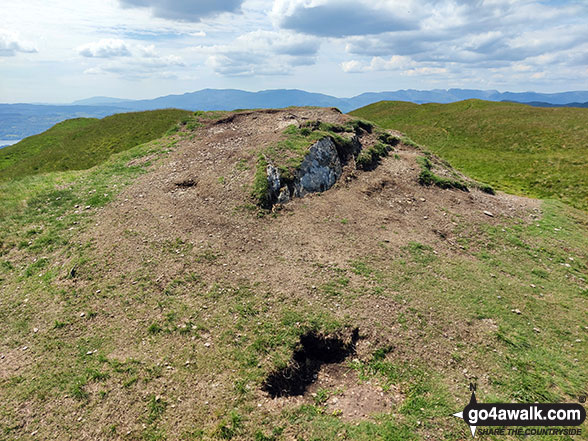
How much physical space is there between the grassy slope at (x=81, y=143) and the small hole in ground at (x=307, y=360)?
128 feet

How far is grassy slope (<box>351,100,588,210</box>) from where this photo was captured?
33.5 meters

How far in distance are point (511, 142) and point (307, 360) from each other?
177ft

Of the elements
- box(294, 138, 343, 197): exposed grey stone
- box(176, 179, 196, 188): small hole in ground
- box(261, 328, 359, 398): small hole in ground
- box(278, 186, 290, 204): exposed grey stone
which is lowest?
box(261, 328, 359, 398): small hole in ground

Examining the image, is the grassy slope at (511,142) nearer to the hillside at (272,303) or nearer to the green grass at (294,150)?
the hillside at (272,303)

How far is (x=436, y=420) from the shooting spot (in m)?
8.64

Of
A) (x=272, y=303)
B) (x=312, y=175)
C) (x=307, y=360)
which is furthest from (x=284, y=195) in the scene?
(x=307, y=360)

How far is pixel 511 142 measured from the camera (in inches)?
1877

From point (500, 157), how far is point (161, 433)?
51.4 m

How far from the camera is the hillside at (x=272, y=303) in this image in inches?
350

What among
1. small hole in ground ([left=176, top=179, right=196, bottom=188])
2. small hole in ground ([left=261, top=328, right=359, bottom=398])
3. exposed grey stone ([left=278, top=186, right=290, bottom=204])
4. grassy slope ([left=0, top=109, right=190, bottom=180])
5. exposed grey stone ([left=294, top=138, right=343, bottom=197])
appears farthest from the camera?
grassy slope ([left=0, top=109, right=190, bottom=180])

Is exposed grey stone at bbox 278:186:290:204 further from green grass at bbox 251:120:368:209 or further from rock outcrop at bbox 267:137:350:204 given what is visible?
green grass at bbox 251:120:368:209

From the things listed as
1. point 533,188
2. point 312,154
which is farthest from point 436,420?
point 533,188

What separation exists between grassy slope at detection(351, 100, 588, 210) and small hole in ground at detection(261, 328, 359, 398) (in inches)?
1199

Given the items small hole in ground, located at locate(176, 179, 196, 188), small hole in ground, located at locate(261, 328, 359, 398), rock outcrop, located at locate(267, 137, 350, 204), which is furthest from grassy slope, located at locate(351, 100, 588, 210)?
small hole in ground, located at locate(176, 179, 196, 188)
